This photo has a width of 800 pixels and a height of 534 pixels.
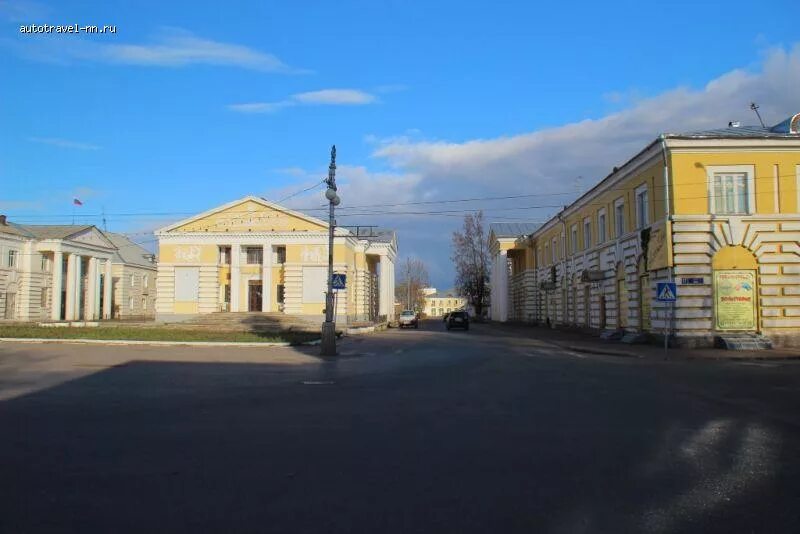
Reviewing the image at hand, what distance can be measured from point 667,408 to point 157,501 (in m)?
8.58

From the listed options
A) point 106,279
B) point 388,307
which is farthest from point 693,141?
point 106,279

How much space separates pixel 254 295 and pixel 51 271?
2529 centimetres

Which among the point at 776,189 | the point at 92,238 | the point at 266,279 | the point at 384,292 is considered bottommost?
the point at 384,292

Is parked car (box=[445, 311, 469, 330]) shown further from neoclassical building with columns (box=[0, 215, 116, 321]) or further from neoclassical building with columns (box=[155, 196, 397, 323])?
neoclassical building with columns (box=[0, 215, 116, 321])

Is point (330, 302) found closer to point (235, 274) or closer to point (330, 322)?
point (330, 322)

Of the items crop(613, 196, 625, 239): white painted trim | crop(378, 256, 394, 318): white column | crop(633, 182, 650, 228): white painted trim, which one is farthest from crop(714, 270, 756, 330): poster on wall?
crop(378, 256, 394, 318): white column

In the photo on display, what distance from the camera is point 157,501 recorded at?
5477 mm

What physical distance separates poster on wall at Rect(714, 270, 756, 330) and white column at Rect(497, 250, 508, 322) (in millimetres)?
47650

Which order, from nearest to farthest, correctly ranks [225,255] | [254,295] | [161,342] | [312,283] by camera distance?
[161,342]
[312,283]
[225,255]
[254,295]

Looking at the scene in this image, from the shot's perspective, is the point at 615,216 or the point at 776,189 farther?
the point at 615,216

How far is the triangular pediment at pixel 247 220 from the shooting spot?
180 feet

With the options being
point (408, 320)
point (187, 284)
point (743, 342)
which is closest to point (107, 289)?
point (187, 284)

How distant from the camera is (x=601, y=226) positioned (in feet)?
124

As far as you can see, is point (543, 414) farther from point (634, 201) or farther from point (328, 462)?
point (634, 201)
